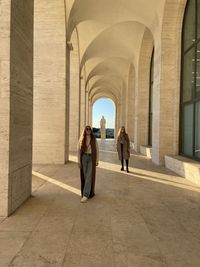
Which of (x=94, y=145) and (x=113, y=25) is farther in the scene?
(x=113, y=25)

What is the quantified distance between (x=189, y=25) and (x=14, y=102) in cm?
862

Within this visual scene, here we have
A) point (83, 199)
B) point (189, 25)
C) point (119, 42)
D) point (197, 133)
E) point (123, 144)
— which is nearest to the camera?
point (83, 199)

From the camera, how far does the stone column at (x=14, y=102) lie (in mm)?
4801

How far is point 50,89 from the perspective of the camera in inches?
478

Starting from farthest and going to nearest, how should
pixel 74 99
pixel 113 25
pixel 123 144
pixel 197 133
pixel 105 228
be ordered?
pixel 74 99 → pixel 113 25 → pixel 123 144 → pixel 197 133 → pixel 105 228

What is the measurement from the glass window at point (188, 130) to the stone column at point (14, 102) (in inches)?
266

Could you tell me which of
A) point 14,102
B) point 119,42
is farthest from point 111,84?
point 14,102

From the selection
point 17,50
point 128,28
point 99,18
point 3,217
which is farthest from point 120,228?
point 128,28

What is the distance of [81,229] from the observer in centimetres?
429

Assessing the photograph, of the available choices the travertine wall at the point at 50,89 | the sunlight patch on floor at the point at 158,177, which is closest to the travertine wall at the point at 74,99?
the travertine wall at the point at 50,89

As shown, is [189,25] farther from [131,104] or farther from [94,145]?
[131,104]

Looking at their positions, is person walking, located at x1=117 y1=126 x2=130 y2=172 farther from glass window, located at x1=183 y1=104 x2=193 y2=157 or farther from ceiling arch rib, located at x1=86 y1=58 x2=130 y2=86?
ceiling arch rib, located at x1=86 y1=58 x2=130 y2=86

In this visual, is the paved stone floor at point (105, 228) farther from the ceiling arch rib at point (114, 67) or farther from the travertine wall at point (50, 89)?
the ceiling arch rib at point (114, 67)

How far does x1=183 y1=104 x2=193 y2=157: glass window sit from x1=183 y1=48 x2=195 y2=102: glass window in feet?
1.51
